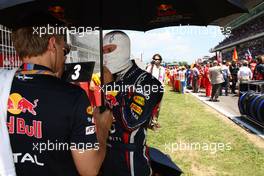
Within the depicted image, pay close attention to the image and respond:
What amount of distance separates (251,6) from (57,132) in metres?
1.83

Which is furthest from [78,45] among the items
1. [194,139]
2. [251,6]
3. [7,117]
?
[7,117]

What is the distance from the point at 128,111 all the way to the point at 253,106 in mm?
6570

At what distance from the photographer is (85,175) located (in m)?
1.62

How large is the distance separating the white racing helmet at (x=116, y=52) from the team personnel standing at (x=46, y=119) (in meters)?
0.77

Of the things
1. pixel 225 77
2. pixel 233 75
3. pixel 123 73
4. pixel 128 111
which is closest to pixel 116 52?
pixel 123 73

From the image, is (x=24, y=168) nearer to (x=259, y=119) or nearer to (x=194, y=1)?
(x=194, y=1)

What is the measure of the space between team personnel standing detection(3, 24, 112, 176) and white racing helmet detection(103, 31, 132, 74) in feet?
2.51

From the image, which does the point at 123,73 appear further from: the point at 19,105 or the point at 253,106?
the point at 253,106

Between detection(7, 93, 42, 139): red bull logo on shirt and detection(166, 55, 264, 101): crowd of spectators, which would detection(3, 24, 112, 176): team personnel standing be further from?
detection(166, 55, 264, 101): crowd of spectators

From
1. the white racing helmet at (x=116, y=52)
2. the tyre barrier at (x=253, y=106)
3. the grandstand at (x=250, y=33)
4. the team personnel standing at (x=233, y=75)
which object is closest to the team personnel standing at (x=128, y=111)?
the white racing helmet at (x=116, y=52)

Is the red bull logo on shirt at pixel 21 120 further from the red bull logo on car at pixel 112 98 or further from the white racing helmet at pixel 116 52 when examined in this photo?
the white racing helmet at pixel 116 52

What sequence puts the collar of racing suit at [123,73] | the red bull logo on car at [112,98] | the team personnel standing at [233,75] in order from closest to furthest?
the red bull logo on car at [112,98], the collar of racing suit at [123,73], the team personnel standing at [233,75]

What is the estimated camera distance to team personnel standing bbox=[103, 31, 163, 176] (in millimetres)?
2078

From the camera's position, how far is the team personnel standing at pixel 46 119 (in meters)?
1.53
